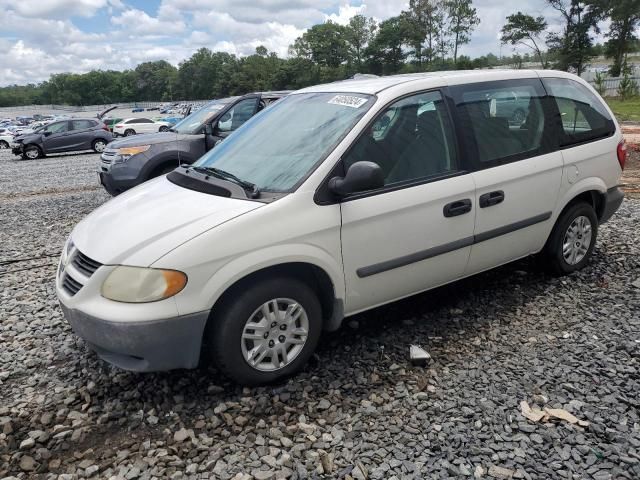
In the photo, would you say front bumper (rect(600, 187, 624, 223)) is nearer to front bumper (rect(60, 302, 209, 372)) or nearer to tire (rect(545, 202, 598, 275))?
tire (rect(545, 202, 598, 275))

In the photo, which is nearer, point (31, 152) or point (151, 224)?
point (151, 224)

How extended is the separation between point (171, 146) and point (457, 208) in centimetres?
561

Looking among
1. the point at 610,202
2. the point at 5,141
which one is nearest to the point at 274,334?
the point at 610,202

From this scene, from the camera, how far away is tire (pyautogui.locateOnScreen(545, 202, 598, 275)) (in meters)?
4.57

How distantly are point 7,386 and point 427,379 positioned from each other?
273cm

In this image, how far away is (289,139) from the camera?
369 centimetres

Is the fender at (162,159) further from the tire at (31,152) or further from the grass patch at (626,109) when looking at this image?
the grass patch at (626,109)

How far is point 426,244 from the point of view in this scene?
11.9 ft

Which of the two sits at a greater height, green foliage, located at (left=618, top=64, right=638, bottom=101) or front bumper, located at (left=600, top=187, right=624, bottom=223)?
front bumper, located at (left=600, top=187, right=624, bottom=223)

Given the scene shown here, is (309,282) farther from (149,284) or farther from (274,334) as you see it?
(149,284)

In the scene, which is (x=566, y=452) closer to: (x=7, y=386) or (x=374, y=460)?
(x=374, y=460)

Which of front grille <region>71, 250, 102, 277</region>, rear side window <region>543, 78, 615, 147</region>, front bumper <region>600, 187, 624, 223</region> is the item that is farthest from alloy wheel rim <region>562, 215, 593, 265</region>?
front grille <region>71, 250, 102, 277</region>

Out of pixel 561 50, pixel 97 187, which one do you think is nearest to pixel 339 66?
pixel 561 50

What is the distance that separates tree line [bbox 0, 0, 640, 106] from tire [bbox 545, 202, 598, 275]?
40.7m
